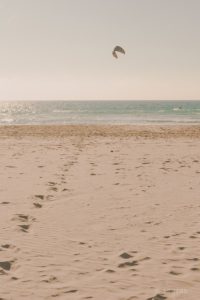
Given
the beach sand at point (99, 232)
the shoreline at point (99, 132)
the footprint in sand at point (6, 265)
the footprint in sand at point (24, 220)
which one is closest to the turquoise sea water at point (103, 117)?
the shoreline at point (99, 132)

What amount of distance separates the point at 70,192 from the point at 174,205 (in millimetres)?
2471

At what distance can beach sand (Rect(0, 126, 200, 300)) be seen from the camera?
4.80 meters

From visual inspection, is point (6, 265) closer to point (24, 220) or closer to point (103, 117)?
point (24, 220)

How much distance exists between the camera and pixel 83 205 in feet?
28.3

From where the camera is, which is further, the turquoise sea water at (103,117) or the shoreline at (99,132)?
the turquoise sea water at (103,117)

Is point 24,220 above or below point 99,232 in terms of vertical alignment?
above

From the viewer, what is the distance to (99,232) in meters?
6.85

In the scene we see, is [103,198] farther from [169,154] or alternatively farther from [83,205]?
[169,154]

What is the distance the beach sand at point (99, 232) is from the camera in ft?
15.7

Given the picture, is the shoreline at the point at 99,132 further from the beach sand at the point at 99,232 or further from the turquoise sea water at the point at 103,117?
the turquoise sea water at the point at 103,117

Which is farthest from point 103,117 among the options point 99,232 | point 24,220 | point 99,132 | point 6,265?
point 6,265

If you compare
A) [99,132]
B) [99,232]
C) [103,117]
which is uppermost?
[103,117]

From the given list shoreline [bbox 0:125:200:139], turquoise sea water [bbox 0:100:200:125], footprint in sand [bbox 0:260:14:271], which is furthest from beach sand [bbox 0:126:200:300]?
turquoise sea water [bbox 0:100:200:125]

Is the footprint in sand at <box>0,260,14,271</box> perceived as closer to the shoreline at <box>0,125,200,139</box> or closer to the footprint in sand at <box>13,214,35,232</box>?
the footprint in sand at <box>13,214,35,232</box>
